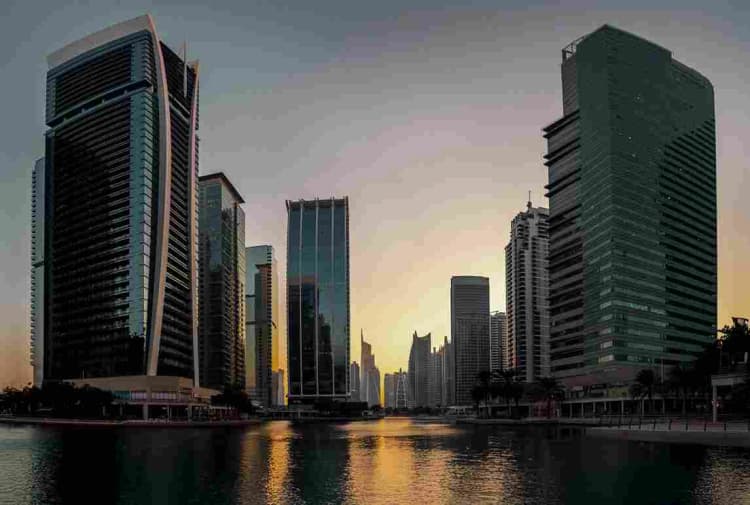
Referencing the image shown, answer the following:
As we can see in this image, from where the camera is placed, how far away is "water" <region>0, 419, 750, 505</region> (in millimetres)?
48281

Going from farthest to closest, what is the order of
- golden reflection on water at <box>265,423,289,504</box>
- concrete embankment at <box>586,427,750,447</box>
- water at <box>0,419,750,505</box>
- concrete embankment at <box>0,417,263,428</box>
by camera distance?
1. concrete embankment at <box>0,417,263,428</box>
2. concrete embankment at <box>586,427,750,447</box>
3. golden reflection on water at <box>265,423,289,504</box>
4. water at <box>0,419,750,505</box>

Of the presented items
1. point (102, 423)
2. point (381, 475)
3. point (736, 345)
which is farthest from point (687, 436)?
point (102, 423)

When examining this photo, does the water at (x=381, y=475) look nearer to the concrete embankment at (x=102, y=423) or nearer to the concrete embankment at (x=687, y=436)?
the concrete embankment at (x=687, y=436)

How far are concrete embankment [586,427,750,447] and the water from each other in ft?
14.3

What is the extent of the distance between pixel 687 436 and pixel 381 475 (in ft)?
153

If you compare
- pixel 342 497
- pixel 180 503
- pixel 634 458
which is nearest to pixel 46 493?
pixel 180 503

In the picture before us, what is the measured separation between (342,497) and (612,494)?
1809cm

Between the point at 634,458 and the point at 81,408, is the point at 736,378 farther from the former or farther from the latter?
the point at 81,408

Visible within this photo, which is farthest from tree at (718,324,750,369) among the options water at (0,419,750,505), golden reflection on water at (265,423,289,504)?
golden reflection on water at (265,423,289,504)

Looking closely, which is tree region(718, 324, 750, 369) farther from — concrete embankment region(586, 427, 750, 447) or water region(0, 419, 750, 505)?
water region(0, 419, 750, 505)

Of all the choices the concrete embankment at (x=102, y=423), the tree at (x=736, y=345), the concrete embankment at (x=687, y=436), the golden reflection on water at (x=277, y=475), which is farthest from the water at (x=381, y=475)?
the concrete embankment at (x=102, y=423)

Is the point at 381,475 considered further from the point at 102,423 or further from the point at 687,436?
the point at 102,423

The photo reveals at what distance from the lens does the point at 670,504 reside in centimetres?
4453

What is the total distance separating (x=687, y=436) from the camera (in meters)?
89.5
